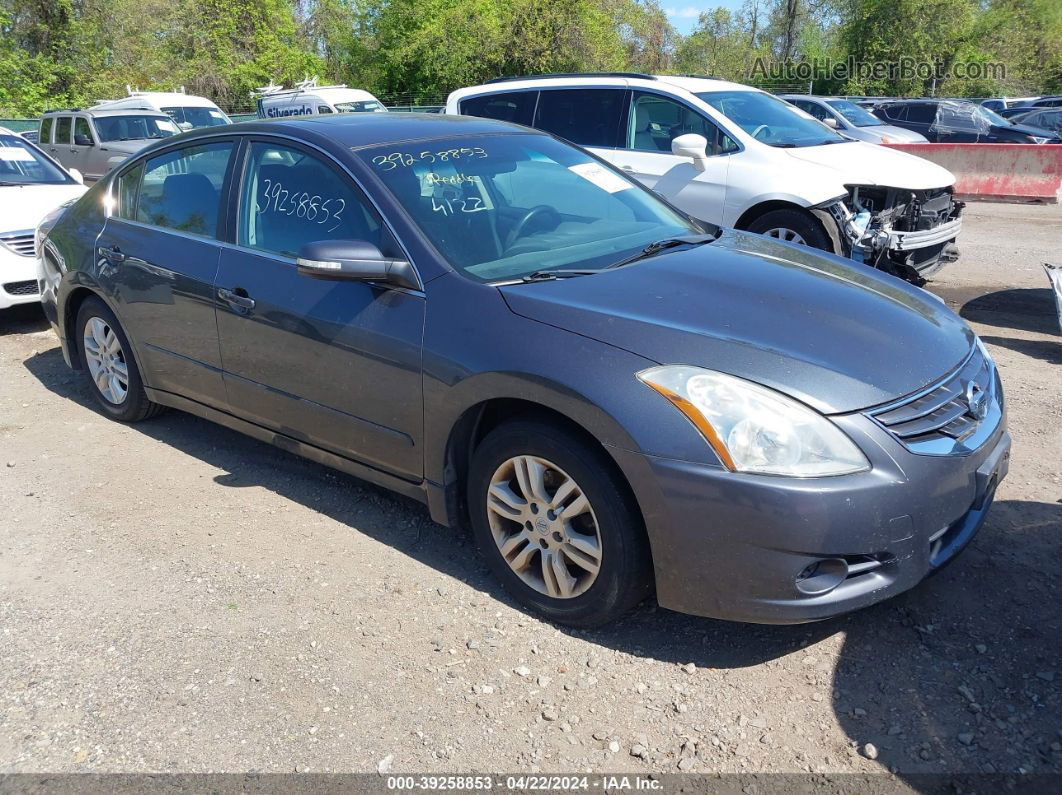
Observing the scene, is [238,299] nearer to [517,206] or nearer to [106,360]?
[517,206]

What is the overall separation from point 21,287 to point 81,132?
10.7 meters

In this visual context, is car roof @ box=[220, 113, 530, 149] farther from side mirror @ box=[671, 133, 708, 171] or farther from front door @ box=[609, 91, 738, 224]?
front door @ box=[609, 91, 738, 224]

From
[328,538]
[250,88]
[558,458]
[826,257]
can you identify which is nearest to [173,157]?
[328,538]

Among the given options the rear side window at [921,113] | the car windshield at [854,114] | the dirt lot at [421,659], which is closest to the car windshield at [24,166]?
the dirt lot at [421,659]

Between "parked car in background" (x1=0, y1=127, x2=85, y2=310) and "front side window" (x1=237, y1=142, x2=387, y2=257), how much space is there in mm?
3276

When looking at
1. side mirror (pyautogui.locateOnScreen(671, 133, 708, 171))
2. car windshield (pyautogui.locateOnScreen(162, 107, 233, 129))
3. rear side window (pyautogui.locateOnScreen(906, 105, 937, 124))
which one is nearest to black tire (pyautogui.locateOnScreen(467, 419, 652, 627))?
side mirror (pyautogui.locateOnScreen(671, 133, 708, 171))

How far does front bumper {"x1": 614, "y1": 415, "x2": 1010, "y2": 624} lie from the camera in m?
2.71

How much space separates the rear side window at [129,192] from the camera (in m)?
4.98

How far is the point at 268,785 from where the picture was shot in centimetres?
264

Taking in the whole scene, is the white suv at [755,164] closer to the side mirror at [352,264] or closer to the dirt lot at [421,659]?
the dirt lot at [421,659]

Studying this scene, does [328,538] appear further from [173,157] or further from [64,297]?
[64,297]

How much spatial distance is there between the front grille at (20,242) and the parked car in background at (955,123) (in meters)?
18.0

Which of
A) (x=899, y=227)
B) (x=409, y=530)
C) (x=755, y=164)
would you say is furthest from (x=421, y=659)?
(x=899, y=227)

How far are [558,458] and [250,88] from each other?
126 ft
